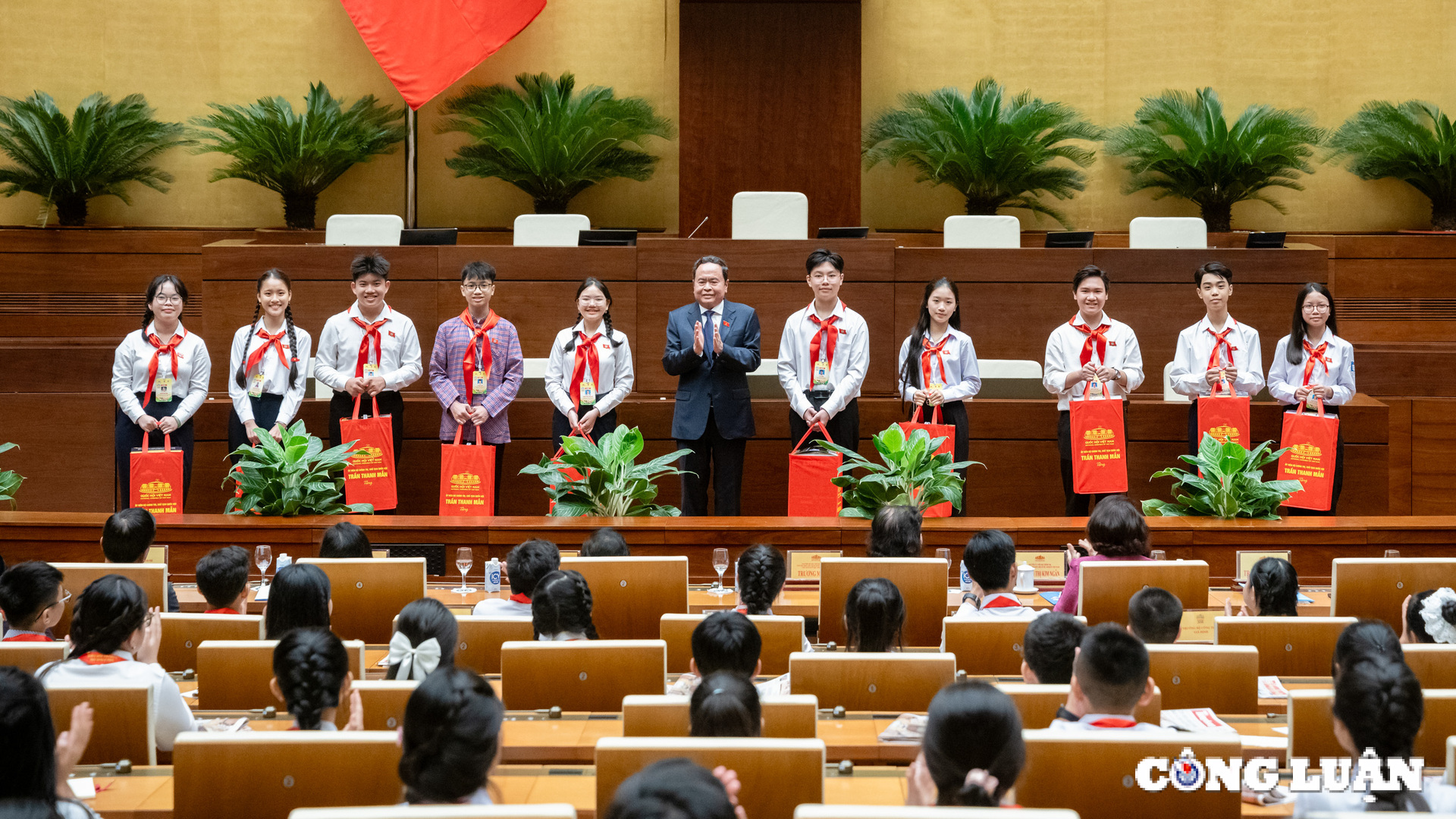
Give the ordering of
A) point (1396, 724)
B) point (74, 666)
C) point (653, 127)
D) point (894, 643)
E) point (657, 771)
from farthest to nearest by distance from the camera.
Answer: point (653, 127) < point (894, 643) < point (74, 666) < point (1396, 724) < point (657, 771)

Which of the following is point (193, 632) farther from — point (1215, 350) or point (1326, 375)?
point (1326, 375)

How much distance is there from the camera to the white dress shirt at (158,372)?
626 centimetres

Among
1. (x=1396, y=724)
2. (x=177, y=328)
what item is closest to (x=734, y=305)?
(x=177, y=328)

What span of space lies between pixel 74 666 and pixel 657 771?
1931 millimetres

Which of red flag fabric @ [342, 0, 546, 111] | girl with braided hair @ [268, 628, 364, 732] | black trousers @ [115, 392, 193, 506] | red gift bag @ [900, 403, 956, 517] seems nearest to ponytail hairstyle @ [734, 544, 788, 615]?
girl with braided hair @ [268, 628, 364, 732]

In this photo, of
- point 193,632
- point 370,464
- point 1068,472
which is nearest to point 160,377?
point 370,464

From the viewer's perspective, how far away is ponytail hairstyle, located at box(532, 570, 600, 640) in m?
3.43

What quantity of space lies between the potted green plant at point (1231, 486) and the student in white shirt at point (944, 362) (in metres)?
1.01

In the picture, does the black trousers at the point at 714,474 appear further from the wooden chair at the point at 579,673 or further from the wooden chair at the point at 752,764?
the wooden chair at the point at 752,764

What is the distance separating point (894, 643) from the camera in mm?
3551

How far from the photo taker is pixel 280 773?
2473mm

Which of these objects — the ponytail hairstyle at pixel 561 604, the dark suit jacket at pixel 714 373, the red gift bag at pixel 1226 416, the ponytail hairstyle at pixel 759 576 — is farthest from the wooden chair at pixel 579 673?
the red gift bag at pixel 1226 416

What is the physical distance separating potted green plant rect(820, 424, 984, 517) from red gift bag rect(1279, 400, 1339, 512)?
1657 millimetres

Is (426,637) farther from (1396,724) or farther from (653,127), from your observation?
(653,127)
